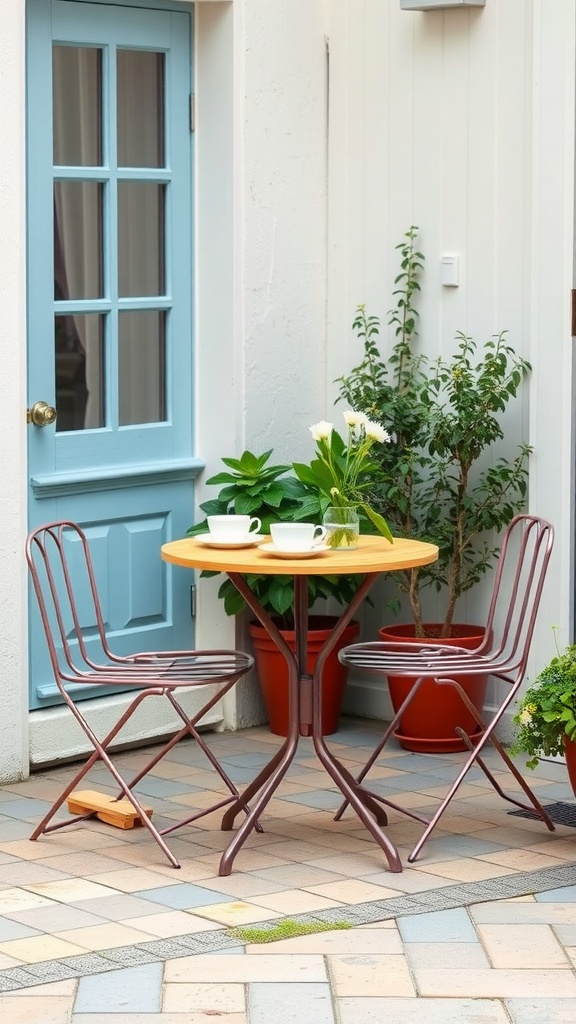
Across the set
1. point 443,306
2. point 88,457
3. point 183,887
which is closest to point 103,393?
point 88,457

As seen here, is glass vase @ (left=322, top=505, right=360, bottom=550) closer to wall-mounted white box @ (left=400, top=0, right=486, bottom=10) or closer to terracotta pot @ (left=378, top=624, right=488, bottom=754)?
terracotta pot @ (left=378, top=624, right=488, bottom=754)

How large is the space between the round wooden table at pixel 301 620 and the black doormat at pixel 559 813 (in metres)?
0.49

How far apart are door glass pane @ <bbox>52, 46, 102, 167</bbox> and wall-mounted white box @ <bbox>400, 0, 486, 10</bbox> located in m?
1.15

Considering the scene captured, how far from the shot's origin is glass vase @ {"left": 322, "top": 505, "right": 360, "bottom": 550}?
483cm

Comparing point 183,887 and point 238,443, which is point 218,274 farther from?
point 183,887

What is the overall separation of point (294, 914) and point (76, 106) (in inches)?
119

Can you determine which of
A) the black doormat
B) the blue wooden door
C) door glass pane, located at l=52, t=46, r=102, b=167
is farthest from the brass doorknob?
the black doormat

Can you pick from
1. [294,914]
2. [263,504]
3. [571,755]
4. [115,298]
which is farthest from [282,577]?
[294,914]

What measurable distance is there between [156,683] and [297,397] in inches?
85.2

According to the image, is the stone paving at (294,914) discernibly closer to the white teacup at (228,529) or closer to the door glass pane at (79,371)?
the white teacup at (228,529)

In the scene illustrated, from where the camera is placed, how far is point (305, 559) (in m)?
4.64

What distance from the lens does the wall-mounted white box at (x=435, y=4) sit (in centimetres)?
600

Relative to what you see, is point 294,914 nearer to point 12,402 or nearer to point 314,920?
point 314,920

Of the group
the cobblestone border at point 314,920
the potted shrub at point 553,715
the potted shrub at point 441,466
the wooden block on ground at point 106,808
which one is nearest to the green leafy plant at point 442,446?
the potted shrub at point 441,466
